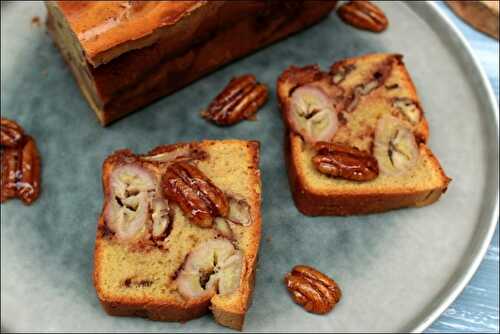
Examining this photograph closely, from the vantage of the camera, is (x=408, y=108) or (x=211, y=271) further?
(x=408, y=108)

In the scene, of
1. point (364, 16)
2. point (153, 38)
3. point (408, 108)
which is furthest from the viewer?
point (364, 16)

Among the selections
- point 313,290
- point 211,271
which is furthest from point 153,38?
point 313,290

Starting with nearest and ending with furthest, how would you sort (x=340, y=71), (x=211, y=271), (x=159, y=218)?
(x=211, y=271)
(x=159, y=218)
(x=340, y=71)

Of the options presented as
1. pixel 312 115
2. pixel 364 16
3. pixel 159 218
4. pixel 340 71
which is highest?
pixel 364 16

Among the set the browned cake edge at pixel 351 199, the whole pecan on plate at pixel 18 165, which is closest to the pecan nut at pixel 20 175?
the whole pecan on plate at pixel 18 165

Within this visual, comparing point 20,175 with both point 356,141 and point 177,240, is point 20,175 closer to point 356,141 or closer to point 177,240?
point 177,240

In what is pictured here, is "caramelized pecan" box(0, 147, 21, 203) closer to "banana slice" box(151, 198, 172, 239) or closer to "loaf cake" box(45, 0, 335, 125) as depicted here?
"loaf cake" box(45, 0, 335, 125)

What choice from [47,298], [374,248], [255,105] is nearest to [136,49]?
[255,105]
